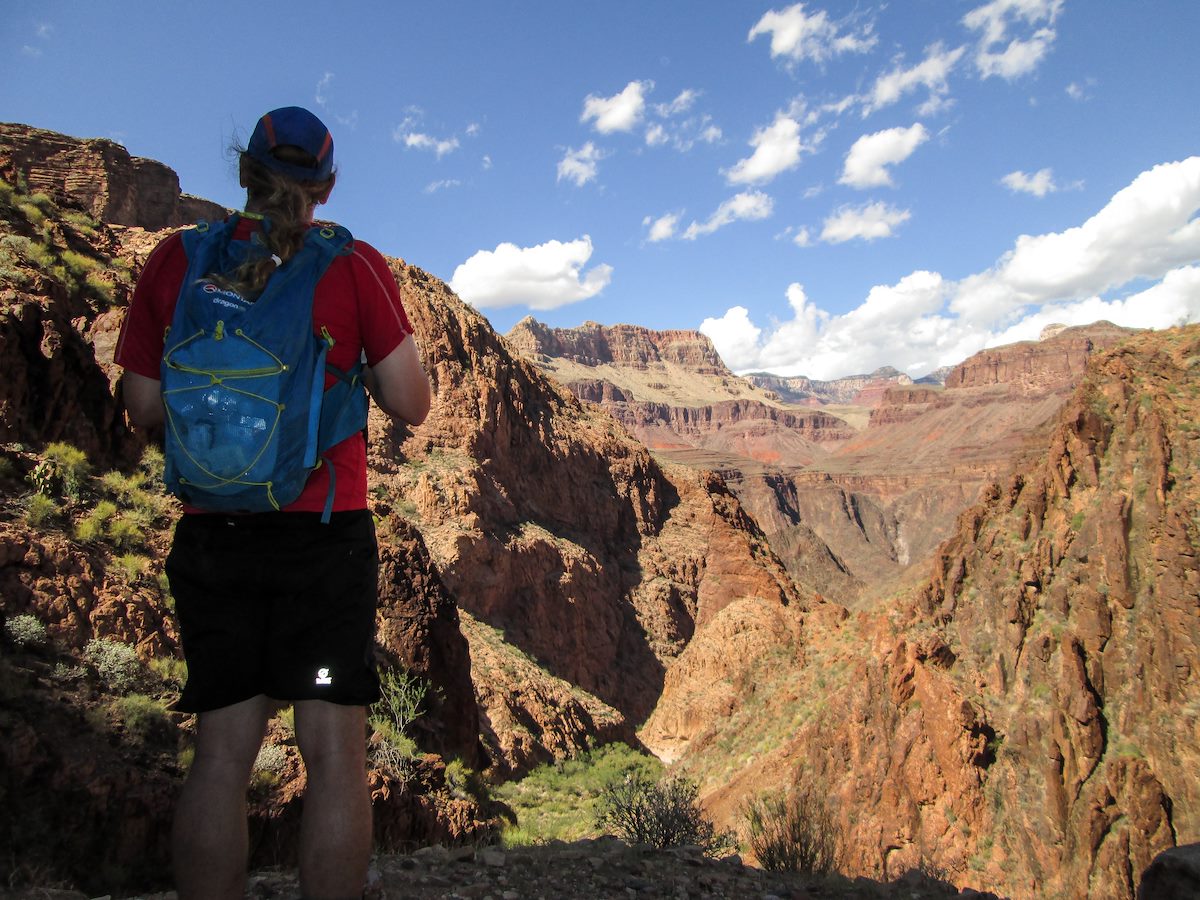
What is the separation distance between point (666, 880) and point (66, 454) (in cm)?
573

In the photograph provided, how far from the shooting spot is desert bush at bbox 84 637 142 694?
15.6ft

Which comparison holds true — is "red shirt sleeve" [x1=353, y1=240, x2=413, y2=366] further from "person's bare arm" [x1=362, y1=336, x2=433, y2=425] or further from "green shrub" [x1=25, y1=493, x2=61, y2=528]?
"green shrub" [x1=25, y1=493, x2=61, y2=528]

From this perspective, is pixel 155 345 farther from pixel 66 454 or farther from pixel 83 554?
pixel 66 454

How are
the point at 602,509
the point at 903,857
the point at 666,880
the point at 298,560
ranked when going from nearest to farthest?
the point at 298,560, the point at 666,880, the point at 903,857, the point at 602,509

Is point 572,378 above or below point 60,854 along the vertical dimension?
above

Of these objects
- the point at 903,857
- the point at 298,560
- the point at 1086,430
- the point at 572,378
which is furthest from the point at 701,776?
the point at 572,378

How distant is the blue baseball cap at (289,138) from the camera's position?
243cm

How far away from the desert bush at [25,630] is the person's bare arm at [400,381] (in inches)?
140

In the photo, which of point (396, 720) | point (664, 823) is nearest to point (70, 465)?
point (396, 720)

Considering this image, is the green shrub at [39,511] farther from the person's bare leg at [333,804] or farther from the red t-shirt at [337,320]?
the person's bare leg at [333,804]

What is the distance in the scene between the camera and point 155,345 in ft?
8.24

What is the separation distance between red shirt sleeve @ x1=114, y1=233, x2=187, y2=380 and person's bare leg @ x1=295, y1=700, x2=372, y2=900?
1230mm

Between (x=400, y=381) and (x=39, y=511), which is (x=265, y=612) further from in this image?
(x=39, y=511)

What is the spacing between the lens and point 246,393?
2.13 meters
